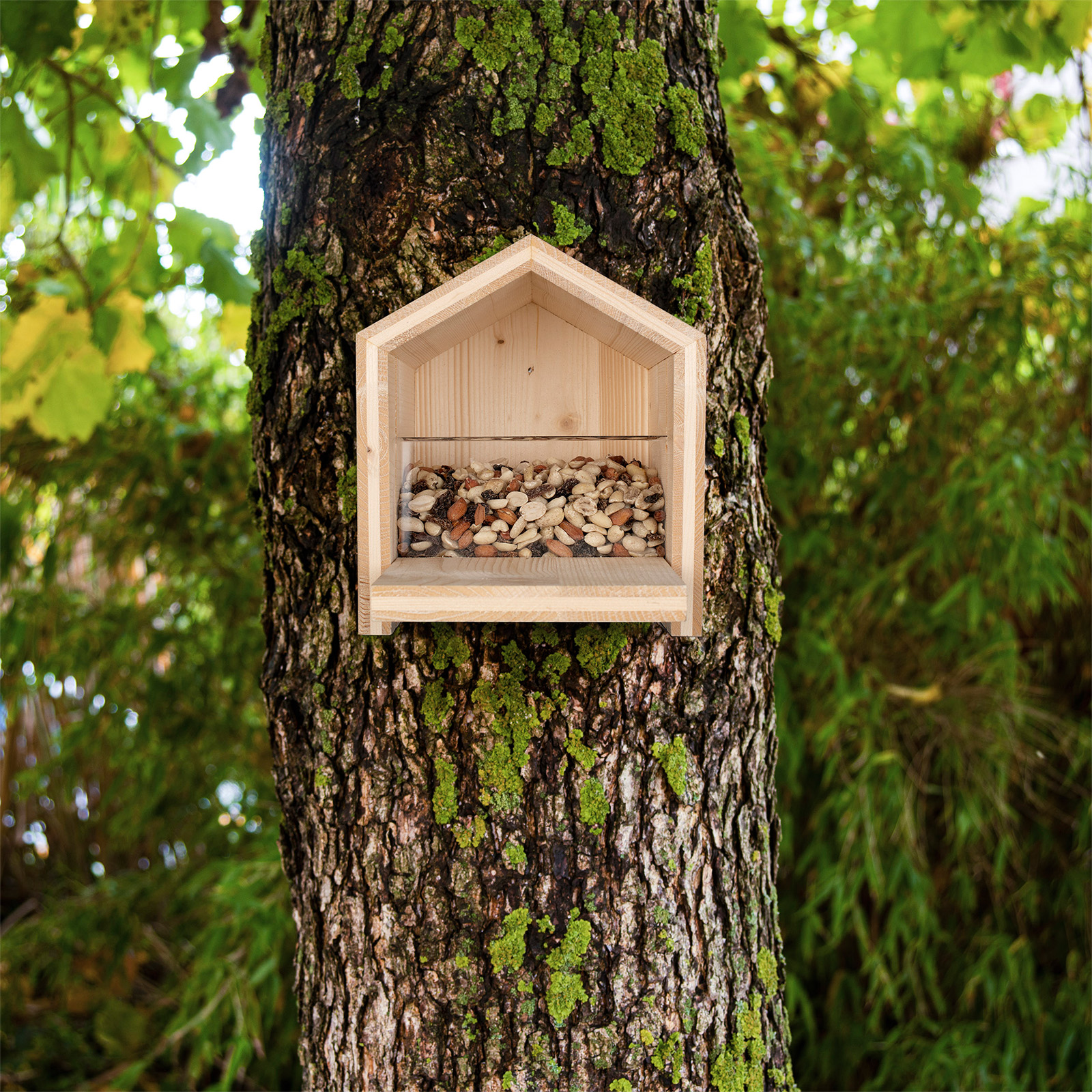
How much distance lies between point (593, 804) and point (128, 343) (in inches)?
50.3

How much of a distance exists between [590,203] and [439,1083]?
0.97 m

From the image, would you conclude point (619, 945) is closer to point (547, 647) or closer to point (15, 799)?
point (547, 647)

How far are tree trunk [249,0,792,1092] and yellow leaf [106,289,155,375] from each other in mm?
764

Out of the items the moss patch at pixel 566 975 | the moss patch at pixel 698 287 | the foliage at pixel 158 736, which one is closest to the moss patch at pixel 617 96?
the moss patch at pixel 698 287

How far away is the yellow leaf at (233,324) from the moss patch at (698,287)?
1.22 metres

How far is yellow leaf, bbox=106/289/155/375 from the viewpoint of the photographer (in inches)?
59.4

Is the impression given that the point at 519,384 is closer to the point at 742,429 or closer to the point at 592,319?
the point at 592,319

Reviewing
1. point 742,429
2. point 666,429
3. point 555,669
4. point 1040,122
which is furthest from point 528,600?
point 1040,122

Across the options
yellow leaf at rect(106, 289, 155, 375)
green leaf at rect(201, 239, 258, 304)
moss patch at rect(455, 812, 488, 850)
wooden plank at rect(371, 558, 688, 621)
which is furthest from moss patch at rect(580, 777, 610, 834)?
yellow leaf at rect(106, 289, 155, 375)

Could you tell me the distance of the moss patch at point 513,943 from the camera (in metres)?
0.84

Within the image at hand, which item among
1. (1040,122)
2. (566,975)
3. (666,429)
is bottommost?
(566,975)

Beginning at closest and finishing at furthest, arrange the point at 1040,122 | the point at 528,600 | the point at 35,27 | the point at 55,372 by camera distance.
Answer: the point at 528,600
the point at 35,27
the point at 55,372
the point at 1040,122

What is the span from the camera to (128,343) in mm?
1518

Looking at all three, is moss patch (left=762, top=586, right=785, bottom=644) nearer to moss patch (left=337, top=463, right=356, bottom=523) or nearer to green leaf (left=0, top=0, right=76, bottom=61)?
moss patch (left=337, top=463, right=356, bottom=523)
